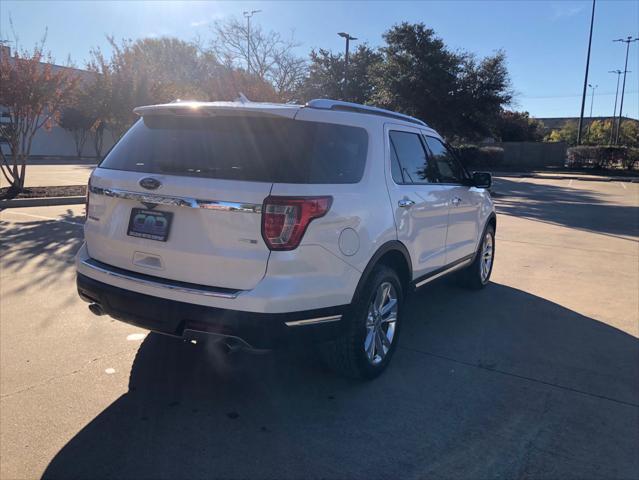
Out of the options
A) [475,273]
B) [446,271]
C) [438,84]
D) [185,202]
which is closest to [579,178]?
[438,84]

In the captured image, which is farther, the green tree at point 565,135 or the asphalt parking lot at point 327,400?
the green tree at point 565,135

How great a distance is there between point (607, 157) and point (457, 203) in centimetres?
3840

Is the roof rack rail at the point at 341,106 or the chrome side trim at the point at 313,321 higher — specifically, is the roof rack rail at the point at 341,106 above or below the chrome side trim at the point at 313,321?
above

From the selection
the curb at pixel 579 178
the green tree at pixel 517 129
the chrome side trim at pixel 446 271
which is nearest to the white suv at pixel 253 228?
the chrome side trim at pixel 446 271

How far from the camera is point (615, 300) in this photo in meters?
6.39

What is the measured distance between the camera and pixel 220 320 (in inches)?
121

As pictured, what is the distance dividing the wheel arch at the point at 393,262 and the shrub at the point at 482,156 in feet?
121

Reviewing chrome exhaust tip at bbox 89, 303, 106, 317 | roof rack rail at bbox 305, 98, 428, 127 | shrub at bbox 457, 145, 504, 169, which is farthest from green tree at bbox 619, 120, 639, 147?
chrome exhaust tip at bbox 89, 303, 106, 317

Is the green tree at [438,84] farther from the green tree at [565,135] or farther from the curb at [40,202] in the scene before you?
the green tree at [565,135]

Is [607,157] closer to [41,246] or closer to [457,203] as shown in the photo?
[457,203]

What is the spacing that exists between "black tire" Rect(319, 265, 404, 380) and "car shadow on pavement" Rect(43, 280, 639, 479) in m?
0.16

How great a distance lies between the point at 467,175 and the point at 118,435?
4.47 metres

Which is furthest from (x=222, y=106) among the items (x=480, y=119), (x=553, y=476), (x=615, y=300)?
(x=480, y=119)

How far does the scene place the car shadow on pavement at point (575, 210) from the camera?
13.0 m
